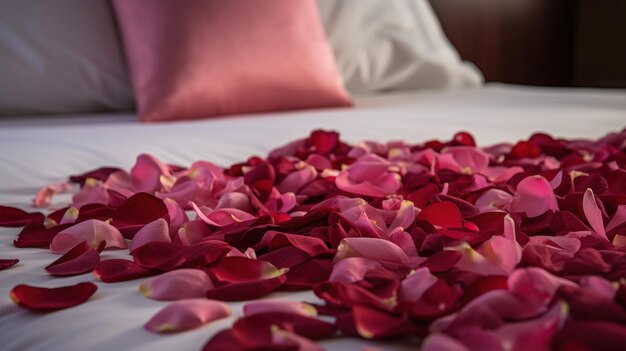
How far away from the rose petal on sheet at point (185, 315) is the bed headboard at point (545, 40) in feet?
8.10

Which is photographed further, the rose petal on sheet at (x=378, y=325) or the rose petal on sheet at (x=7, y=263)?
the rose petal on sheet at (x=7, y=263)

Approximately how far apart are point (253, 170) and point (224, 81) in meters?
0.75

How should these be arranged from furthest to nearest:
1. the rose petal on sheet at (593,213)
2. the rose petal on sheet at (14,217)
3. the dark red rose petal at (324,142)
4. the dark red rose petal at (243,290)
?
the dark red rose petal at (324,142)
the rose petal on sheet at (14,217)
the rose petal on sheet at (593,213)
the dark red rose petal at (243,290)

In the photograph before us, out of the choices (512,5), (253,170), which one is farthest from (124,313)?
(512,5)

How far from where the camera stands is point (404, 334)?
435 millimetres

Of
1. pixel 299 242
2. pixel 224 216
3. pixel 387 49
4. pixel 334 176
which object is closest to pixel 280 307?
pixel 299 242

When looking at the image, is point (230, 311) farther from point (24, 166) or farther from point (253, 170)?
point (24, 166)

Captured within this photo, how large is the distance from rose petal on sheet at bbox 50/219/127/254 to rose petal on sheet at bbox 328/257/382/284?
8.8 inches

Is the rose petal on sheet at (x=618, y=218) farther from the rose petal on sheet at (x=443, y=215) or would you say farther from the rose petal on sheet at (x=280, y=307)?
the rose petal on sheet at (x=280, y=307)

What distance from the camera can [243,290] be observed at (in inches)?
20.2

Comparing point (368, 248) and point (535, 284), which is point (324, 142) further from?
point (535, 284)

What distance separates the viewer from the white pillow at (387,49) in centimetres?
203

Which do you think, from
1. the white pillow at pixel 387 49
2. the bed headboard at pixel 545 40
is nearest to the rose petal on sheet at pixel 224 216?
the white pillow at pixel 387 49

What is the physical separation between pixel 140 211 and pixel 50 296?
0.21 meters
